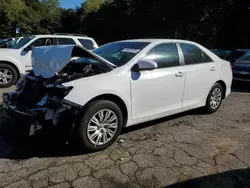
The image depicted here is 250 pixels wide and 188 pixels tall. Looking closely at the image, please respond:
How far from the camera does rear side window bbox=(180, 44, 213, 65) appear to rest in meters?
4.81

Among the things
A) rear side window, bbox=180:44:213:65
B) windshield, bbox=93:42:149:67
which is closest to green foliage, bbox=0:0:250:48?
rear side window, bbox=180:44:213:65

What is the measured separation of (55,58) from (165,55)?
6.05ft

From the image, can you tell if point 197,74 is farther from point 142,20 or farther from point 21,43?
point 142,20

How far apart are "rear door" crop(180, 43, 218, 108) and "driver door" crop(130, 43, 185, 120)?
196 millimetres

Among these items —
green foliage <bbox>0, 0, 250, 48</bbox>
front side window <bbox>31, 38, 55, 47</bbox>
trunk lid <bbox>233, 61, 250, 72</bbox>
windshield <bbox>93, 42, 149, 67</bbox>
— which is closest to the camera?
windshield <bbox>93, 42, 149, 67</bbox>

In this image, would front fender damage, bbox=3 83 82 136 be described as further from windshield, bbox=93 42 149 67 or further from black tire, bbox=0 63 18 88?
black tire, bbox=0 63 18 88

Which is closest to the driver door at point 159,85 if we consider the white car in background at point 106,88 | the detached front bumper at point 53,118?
the white car in background at point 106,88

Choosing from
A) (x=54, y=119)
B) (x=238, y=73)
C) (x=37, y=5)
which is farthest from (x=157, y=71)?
(x=37, y=5)

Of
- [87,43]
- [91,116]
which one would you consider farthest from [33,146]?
[87,43]

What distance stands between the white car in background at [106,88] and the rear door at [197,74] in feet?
0.06

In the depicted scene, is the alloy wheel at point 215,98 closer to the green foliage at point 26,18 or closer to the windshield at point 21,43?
the windshield at point 21,43

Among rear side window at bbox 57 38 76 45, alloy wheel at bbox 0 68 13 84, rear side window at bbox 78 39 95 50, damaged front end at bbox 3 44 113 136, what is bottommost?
alloy wheel at bbox 0 68 13 84

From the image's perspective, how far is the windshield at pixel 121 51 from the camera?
409cm

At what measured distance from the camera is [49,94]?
3.49m
